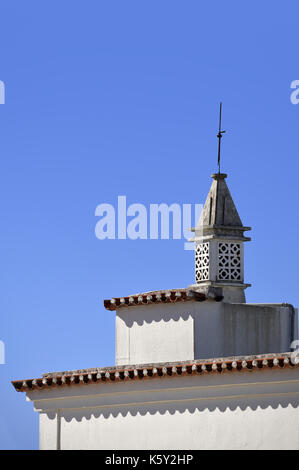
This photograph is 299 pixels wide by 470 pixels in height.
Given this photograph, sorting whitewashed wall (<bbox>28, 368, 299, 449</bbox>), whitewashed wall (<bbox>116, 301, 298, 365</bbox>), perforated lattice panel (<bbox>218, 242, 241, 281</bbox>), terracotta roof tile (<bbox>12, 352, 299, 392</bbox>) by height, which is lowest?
whitewashed wall (<bbox>28, 368, 299, 449</bbox>)

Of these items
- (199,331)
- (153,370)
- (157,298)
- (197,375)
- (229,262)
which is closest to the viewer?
(197,375)

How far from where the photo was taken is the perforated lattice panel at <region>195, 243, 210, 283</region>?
35434 mm

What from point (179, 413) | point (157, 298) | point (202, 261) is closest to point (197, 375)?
point (179, 413)

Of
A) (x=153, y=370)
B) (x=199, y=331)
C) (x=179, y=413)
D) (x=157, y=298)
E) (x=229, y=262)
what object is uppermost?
(x=229, y=262)

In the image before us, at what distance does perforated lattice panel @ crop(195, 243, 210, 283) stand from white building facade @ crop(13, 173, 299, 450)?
3 centimetres

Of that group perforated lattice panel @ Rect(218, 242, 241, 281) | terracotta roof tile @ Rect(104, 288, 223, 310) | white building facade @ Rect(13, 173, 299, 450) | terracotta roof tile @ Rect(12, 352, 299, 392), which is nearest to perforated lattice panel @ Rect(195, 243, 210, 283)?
white building facade @ Rect(13, 173, 299, 450)

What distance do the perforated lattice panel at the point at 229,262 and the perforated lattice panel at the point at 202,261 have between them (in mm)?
343

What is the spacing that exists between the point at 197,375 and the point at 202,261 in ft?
17.0

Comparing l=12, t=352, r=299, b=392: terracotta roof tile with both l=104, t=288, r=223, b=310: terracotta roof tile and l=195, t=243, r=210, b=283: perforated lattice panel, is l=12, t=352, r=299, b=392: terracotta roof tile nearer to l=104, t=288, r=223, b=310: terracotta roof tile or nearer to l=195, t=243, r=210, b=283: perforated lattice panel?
l=104, t=288, r=223, b=310: terracotta roof tile

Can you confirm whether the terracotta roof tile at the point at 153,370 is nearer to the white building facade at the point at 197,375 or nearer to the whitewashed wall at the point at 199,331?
the white building facade at the point at 197,375

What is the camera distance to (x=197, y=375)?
31.2 meters

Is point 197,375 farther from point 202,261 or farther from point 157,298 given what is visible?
point 202,261

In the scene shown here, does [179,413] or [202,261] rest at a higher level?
[202,261]
